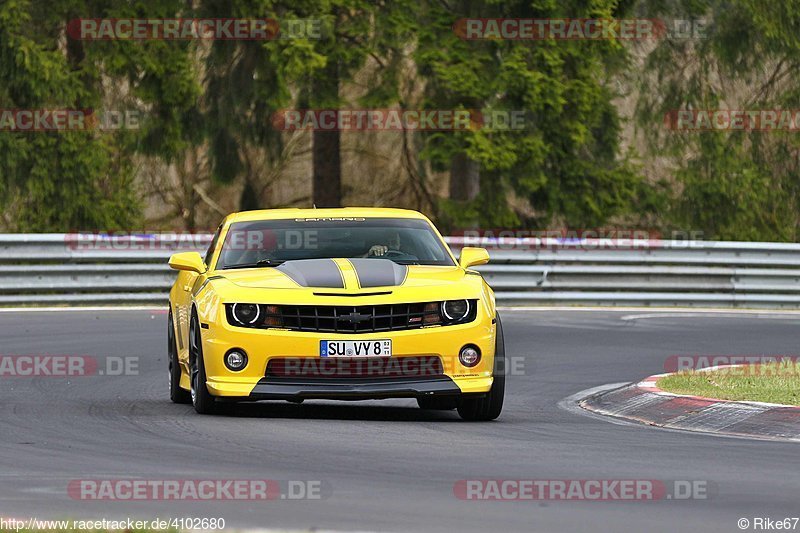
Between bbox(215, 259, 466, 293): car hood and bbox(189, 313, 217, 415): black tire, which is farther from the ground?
bbox(215, 259, 466, 293): car hood

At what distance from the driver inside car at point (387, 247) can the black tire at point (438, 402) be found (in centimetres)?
110

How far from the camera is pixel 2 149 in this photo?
→ 106ft

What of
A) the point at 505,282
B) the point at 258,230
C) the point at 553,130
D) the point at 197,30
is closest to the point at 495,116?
the point at 553,130

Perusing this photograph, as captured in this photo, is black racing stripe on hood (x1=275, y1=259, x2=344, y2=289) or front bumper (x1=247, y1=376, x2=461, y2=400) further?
black racing stripe on hood (x1=275, y1=259, x2=344, y2=289)

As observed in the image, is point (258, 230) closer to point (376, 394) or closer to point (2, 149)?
point (376, 394)

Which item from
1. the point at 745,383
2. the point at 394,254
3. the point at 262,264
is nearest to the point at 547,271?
the point at 745,383

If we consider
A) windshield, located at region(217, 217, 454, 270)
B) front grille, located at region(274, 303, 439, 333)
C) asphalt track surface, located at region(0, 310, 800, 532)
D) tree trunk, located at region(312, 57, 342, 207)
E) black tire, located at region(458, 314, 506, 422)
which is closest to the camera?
asphalt track surface, located at region(0, 310, 800, 532)

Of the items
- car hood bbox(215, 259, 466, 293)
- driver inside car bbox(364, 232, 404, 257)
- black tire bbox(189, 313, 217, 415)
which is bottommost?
black tire bbox(189, 313, 217, 415)

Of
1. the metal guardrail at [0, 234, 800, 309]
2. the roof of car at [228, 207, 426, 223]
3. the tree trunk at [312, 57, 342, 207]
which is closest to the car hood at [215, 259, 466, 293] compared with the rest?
the roof of car at [228, 207, 426, 223]

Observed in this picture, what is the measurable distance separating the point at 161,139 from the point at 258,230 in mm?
22712

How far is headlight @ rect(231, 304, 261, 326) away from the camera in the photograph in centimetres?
1116

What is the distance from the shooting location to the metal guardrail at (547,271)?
76.5ft

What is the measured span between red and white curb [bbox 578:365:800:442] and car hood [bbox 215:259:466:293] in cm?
163

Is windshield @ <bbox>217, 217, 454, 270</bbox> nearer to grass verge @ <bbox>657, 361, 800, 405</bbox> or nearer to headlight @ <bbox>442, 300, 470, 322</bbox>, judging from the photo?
headlight @ <bbox>442, 300, 470, 322</bbox>
